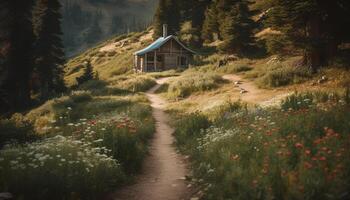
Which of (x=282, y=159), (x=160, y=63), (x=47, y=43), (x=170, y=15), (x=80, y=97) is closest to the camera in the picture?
(x=282, y=159)

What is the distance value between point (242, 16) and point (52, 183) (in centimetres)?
3805

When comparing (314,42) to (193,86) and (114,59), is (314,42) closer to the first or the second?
(193,86)

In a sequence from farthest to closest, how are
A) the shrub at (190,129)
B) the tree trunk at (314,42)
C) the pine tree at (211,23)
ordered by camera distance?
the pine tree at (211,23) < the tree trunk at (314,42) < the shrub at (190,129)

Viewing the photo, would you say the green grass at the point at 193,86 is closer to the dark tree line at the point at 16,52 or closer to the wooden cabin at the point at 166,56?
the dark tree line at the point at 16,52

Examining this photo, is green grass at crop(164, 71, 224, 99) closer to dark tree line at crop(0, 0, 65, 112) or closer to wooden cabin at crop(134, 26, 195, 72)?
dark tree line at crop(0, 0, 65, 112)

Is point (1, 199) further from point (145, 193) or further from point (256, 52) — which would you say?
point (256, 52)

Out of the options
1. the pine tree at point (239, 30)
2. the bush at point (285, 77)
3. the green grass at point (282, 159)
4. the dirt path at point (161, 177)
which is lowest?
the dirt path at point (161, 177)

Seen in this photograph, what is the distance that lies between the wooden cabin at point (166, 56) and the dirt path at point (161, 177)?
39968 millimetres

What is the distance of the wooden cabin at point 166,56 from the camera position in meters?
54.6

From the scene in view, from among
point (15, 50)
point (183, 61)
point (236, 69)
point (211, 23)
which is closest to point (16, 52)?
point (15, 50)

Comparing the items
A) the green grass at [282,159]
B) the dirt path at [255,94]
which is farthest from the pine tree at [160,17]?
the green grass at [282,159]

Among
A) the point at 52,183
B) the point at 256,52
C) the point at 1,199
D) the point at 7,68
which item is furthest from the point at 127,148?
the point at 256,52

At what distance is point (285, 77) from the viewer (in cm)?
2409

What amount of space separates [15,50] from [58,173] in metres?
34.6
